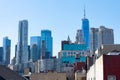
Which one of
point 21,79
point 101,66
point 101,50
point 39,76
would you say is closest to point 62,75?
point 39,76

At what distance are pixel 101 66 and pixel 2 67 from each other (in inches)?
695

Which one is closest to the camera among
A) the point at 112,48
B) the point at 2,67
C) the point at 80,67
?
the point at 2,67

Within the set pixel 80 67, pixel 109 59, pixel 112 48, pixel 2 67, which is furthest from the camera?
pixel 80 67

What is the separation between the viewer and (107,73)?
5375 cm

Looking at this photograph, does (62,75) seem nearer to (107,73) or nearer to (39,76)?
(39,76)

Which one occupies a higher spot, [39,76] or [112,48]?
[112,48]

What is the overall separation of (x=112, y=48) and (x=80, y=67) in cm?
4742

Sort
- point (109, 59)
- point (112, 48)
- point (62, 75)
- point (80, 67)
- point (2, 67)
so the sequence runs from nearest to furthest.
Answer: point (109, 59) → point (2, 67) → point (112, 48) → point (62, 75) → point (80, 67)

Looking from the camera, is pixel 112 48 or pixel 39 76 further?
pixel 39 76

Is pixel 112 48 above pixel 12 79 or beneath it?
above

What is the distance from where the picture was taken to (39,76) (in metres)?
116

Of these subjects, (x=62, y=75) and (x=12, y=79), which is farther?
(x=62, y=75)

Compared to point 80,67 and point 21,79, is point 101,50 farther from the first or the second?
point 80,67

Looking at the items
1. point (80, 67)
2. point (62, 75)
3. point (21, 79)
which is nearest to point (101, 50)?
point (21, 79)
